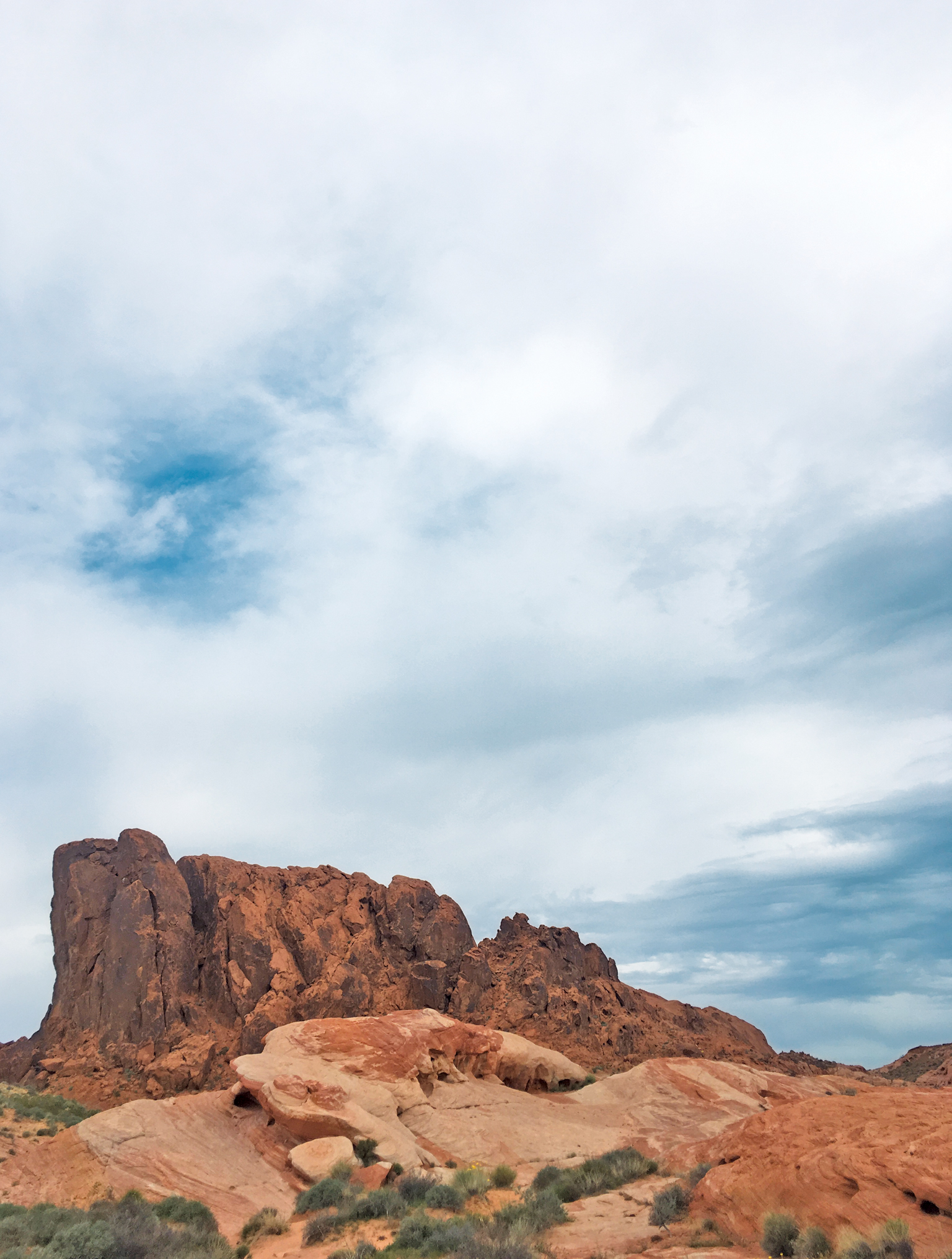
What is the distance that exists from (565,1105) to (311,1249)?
1990cm

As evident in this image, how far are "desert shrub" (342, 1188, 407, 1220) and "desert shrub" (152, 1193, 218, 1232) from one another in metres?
3.74

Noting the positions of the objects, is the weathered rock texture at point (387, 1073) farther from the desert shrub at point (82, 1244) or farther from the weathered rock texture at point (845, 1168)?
the weathered rock texture at point (845, 1168)

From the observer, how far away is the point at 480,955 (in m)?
51.7

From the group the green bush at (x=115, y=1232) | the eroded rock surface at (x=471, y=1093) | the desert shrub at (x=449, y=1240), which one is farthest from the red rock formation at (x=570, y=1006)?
the desert shrub at (x=449, y=1240)

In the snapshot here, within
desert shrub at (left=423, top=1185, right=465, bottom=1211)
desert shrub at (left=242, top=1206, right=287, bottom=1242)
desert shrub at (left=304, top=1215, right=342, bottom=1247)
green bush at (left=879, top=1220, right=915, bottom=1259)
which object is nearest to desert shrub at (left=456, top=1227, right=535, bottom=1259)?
desert shrub at (left=304, top=1215, right=342, bottom=1247)

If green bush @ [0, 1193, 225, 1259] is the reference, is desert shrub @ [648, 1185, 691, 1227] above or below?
below

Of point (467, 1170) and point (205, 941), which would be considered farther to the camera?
point (205, 941)

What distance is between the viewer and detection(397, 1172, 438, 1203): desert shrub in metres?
21.0

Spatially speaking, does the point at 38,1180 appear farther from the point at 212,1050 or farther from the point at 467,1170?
the point at 212,1050

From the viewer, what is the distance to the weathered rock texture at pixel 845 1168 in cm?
1128

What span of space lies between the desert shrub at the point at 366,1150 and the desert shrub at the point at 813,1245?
1867cm

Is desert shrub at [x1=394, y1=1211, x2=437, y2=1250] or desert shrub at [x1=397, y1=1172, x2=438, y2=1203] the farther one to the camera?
desert shrub at [x1=397, y1=1172, x2=438, y2=1203]

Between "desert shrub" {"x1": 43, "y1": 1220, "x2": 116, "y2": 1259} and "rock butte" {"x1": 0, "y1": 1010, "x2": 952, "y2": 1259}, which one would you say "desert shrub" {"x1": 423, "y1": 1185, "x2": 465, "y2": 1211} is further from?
"desert shrub" {"x1": 43, "y1": 1220, "x2": 116, "y2": 1259}

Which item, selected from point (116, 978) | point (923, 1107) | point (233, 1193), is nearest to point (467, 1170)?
point (233, 1193)
